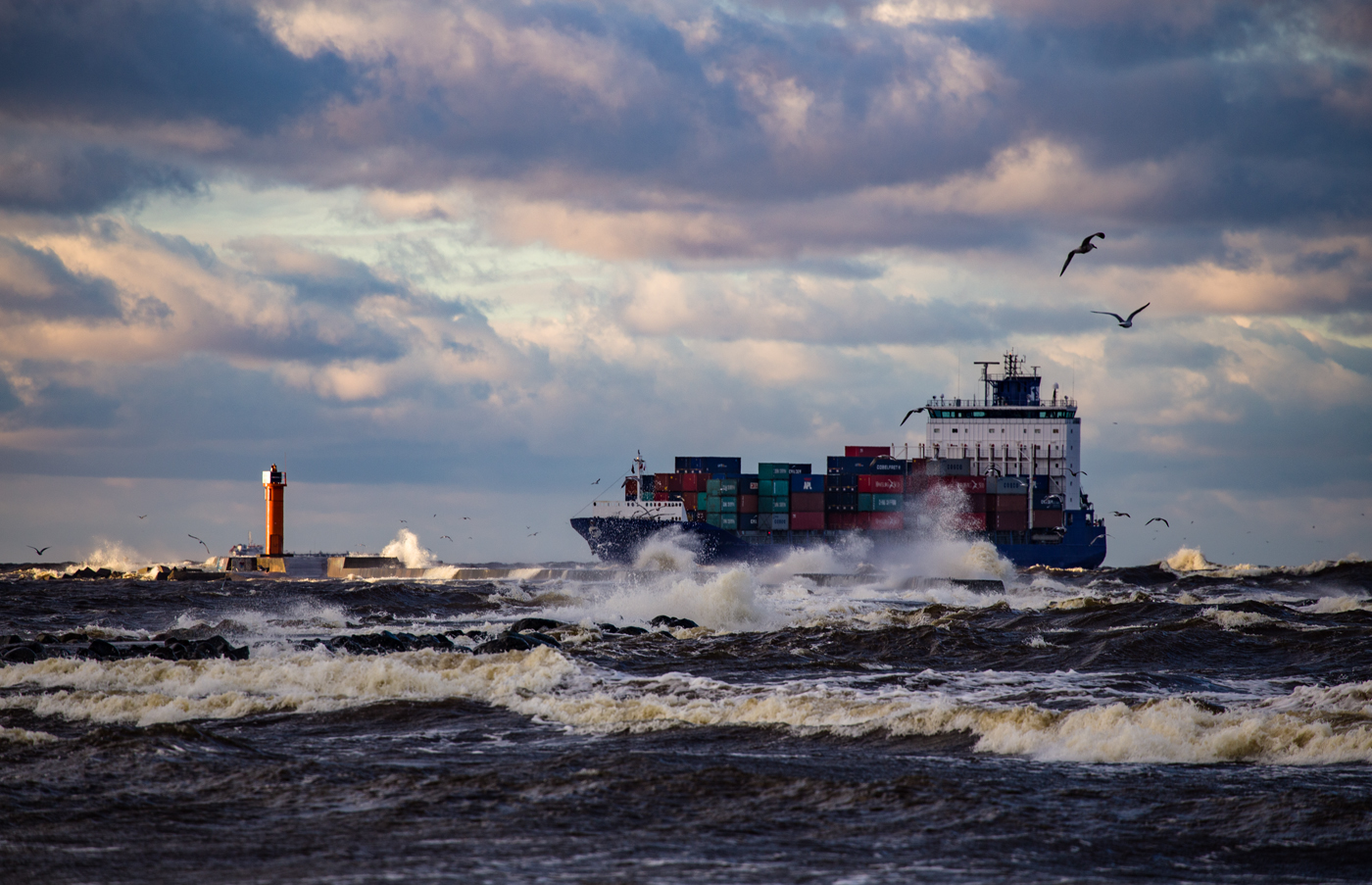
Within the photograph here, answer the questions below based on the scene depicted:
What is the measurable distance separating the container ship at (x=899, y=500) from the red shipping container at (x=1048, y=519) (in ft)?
0.31

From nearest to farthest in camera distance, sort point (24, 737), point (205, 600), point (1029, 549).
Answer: point (24, 737)
point (205, 600)
point (1029, 549)

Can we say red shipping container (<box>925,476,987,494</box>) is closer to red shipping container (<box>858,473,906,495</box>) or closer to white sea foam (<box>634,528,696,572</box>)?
red shipping container (<box>858,473,906,495</box>)

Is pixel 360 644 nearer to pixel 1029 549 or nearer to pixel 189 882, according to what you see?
pixel 189 882

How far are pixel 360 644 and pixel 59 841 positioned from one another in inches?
623

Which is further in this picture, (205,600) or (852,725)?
(205,600)

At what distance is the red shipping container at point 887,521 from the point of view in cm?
7331

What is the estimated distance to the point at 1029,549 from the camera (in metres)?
76.3

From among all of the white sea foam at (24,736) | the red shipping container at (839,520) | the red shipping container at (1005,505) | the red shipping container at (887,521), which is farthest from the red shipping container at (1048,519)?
the white sea foam at (24,736)

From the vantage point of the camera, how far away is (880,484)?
7475 centimetres

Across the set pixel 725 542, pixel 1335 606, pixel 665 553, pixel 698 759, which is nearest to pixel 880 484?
pixel 725 542

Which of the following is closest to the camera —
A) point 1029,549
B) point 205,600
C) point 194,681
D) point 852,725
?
point 852,725

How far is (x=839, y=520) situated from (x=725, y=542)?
29.4ft

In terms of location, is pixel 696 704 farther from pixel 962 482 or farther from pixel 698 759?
pixel 962 482

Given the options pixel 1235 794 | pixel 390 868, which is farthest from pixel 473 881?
pixel 1235 794
